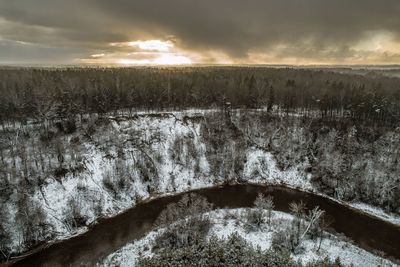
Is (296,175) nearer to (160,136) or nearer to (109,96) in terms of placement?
(160,136)

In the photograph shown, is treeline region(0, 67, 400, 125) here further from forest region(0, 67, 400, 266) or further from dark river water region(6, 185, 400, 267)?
dark river water region(6, 185, 400, 267)

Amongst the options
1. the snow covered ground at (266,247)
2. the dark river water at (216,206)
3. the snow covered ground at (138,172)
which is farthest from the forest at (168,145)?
the snow covered ground at (266,247)

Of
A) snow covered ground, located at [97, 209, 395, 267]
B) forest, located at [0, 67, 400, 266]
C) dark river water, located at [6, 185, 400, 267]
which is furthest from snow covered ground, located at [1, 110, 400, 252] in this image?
snow covered ground, located at [97, 209, 395, 267]

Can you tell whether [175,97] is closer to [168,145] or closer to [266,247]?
[168,145]

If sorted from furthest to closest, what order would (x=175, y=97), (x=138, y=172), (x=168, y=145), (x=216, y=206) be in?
1. (x=175, y=97)
2. (x=168, y=145)
3. (x=138, y=172)
4. (x=216, y=206)

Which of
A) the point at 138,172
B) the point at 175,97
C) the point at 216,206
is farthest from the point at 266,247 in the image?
the point at 175,97

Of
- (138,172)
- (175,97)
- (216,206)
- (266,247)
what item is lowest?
(216,206)

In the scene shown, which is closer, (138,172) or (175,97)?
(138,172)
